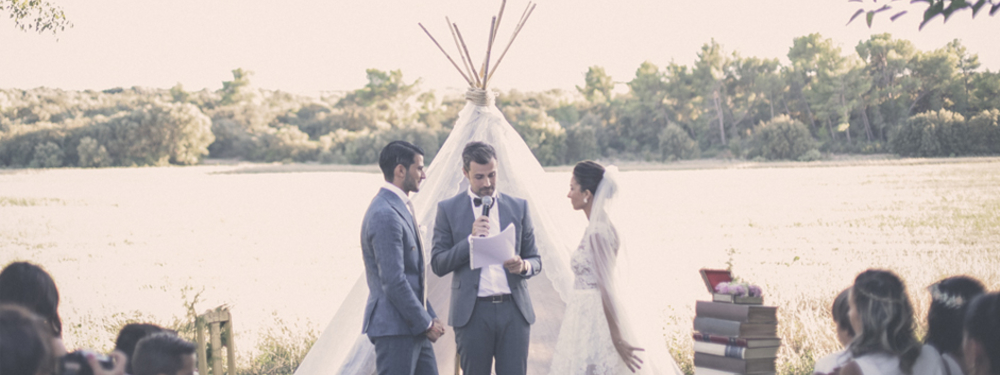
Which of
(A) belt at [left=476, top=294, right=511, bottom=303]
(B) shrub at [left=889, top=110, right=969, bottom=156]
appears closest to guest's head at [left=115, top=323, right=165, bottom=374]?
(A) belt at [left=476, top=294, right=511, bottom=303]

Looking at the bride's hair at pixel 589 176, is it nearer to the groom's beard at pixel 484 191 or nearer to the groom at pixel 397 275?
the groom's beard at pixel 484 191

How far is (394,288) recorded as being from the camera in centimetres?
324

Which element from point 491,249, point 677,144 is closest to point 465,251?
point 491,249

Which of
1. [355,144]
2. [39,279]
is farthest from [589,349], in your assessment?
[355,144]

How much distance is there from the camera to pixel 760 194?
28.0 metres

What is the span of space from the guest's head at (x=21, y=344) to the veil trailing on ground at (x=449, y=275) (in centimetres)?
294

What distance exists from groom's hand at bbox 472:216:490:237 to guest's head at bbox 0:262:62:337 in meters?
1.88

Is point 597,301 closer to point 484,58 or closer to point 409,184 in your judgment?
point 409,184

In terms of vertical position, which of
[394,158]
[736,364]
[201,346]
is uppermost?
[394,158]

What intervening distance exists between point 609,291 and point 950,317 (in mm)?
1513

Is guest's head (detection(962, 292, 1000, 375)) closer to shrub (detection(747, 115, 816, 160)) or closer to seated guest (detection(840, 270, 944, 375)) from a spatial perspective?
seated guest (detection(840, 270, 944, 375))

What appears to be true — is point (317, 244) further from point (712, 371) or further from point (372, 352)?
point (712, 371)

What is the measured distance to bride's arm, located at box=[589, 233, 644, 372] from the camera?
364 centimetres

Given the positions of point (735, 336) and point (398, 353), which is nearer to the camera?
point (398, 353)
